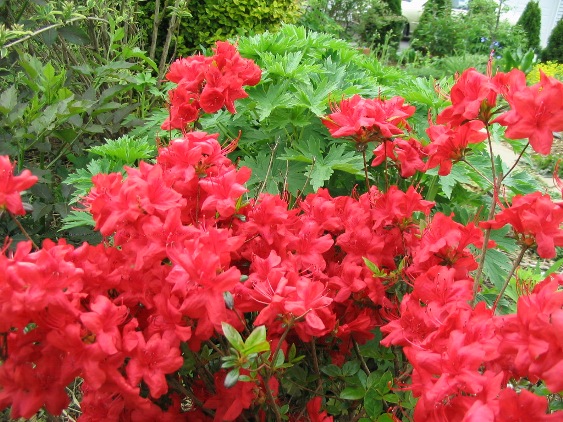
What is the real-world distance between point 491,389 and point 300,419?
26.1 inches

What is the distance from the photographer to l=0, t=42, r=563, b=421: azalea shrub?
90cm

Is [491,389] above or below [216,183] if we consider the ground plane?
below

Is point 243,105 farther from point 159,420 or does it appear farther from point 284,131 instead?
point 159,420

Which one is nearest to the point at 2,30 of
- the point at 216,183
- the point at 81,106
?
the point at 81,106

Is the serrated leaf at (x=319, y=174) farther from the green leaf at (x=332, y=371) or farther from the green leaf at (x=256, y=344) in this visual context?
the green leaf at (x=256, y=344)

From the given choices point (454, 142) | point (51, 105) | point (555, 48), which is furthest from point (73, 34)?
point (555, 48)

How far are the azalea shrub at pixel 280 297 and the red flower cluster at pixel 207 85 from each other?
1.07 ft

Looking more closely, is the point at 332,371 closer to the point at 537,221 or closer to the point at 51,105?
the point at 537,221

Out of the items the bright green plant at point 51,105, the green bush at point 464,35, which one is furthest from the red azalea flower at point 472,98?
the green bush at point 464,35

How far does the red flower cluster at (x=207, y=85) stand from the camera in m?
1.61

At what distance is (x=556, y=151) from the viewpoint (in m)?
5.76

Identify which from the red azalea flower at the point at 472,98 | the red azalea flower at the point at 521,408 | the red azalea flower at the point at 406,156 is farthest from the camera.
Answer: the red azalea flower at the point at 406,156

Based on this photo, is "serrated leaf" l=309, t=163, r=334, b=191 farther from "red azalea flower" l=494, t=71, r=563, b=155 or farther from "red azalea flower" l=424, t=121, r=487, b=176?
"red azalea flower" l=494, t=71, r=563, b=155

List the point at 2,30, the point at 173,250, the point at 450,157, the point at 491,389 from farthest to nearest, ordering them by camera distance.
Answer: the point at 2,30
the point at 450,157
the point at 173,250
the point at 491,389
